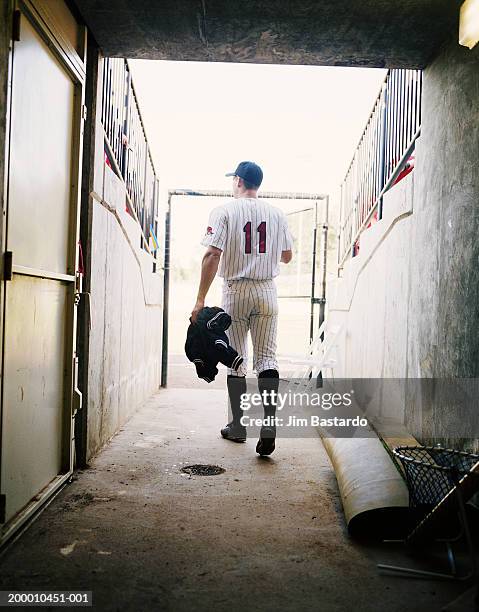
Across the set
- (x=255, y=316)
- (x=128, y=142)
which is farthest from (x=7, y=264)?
(x=128, y=142)

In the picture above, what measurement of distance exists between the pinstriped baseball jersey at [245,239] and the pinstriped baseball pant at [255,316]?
0.07 meters

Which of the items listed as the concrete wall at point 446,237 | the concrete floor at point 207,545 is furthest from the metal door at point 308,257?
the concrete floor at point 207,545

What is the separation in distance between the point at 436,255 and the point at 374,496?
1.45 meters

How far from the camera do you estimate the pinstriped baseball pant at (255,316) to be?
4074 millimetres

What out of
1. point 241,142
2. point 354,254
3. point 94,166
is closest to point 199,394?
point 354,254

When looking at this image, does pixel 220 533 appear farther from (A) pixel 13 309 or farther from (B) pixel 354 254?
(B) pixel 354 254

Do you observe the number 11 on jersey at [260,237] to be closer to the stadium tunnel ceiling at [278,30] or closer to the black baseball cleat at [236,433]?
the stadium tunnel ceiling at [278,30]

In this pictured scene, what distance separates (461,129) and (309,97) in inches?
307

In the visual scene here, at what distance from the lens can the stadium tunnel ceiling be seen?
296cm

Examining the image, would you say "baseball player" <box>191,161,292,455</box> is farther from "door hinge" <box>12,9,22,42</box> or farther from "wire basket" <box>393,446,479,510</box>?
"door hinge" <box>12,9,22,42</box>

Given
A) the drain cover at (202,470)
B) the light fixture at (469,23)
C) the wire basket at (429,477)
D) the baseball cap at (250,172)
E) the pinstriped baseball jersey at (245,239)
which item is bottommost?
the drain cover at (202,470)

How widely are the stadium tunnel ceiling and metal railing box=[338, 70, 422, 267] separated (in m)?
0.64

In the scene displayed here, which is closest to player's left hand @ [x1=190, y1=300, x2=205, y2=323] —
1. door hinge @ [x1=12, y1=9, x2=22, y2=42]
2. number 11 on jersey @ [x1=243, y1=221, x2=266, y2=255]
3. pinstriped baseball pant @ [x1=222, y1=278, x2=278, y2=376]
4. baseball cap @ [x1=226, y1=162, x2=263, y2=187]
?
pinstriped baseball pant @ [x1=222, y1=278, x2=278, y2=376]

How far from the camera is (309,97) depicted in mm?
10156
